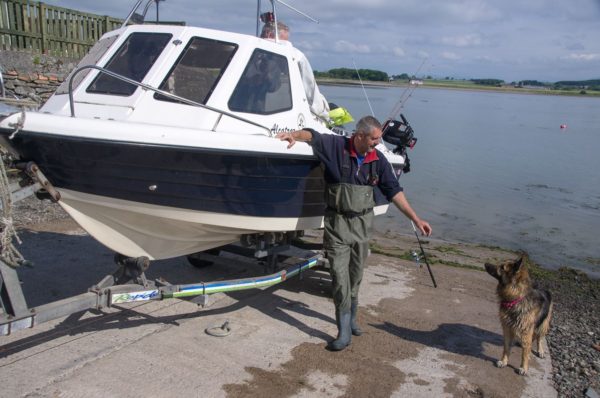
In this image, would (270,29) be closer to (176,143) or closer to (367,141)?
(367,141)

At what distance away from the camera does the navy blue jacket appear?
179 inches

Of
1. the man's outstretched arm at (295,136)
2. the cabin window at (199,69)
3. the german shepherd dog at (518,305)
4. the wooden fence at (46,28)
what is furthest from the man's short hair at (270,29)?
the wooden fence at (46,28)

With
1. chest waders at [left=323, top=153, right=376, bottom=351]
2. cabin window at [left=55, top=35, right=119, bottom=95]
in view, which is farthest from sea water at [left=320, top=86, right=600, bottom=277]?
cabin window at [left=55, top=35, right=119, bottom=95]

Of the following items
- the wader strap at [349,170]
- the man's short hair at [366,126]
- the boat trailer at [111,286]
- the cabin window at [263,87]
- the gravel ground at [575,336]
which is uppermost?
the cabin window at [263,87]

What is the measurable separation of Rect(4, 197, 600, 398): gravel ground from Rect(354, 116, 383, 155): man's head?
2.36m

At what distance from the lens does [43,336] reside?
14.5 feet

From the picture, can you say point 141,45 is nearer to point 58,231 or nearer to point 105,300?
point 105,300

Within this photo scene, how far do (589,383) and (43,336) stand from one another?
Result: 14.1 feet

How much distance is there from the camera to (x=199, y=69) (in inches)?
189

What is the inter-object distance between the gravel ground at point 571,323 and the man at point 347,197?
5.43ft

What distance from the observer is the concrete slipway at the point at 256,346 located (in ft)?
12.9

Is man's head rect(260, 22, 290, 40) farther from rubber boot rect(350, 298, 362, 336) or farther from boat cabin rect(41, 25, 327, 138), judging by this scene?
rubber boot rect(350, 298, 362, 336)

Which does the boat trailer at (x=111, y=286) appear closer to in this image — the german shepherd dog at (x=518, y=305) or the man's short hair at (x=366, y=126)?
the man's short hair at (x=366, y=126)

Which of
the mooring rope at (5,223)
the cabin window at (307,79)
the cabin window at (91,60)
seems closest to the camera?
the mooring rope at (5,223)
